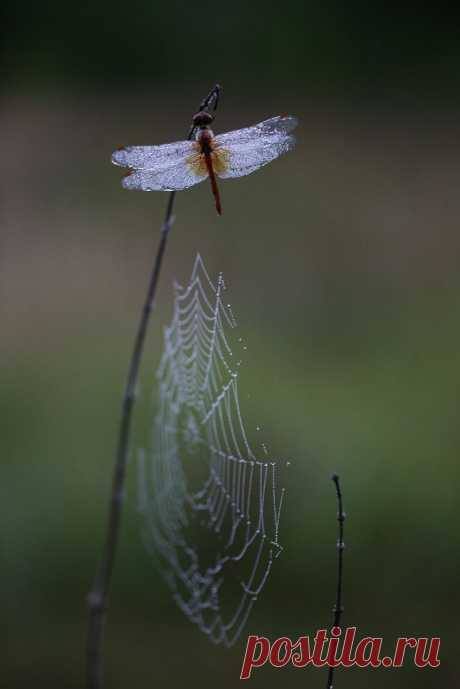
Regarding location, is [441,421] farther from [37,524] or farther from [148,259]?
[148,259]

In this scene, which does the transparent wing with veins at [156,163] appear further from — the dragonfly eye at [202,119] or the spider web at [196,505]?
the spider web at [196,505]

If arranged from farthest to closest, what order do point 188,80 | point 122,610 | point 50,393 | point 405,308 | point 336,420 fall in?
point 188,80 < point 405,308 < point 50,393 < point 336,420 < point 122,610

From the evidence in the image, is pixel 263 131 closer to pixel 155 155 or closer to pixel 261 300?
pixel 155 155

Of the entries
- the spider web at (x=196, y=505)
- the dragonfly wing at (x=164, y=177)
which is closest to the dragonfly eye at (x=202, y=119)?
the dragonfly wing at (x=164, y=177)

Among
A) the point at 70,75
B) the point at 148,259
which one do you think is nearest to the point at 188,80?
the point at 70,75

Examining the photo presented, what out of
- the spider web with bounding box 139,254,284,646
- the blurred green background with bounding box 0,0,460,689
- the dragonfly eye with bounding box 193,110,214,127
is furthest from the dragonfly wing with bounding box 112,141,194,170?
the blurred green background with bounding box 0,0,460,689

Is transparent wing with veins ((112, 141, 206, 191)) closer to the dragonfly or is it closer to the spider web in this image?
the dragonfly

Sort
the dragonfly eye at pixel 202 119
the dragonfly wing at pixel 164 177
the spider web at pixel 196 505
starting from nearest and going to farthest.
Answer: the dragonfly eye at pixel 202 119, the dragonfly wing at pixel 164 177, the spider web at pixel 196 505

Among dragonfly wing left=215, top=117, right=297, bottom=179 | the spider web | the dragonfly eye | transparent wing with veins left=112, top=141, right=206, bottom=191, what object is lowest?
the spider web
